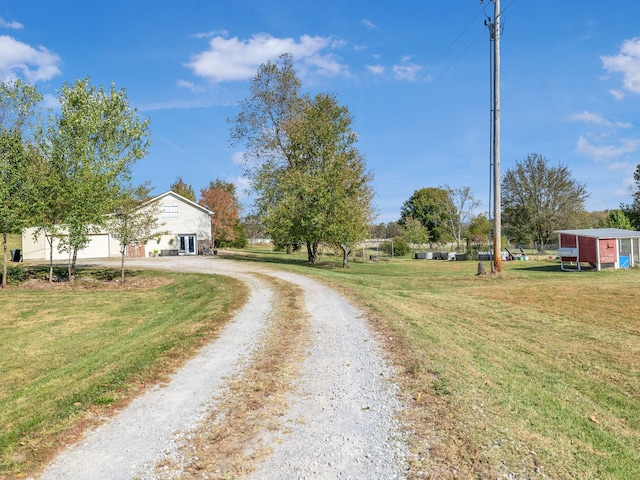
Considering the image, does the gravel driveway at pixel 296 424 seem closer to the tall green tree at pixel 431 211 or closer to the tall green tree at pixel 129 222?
the tall green tree at pixel 129 222

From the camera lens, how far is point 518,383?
6.54 metres

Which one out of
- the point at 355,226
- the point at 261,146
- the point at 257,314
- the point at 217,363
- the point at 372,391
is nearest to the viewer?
the point at 372,391

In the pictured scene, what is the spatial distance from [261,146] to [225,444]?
3189cm

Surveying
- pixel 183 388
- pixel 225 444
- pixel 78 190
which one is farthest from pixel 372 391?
pixel 78 190

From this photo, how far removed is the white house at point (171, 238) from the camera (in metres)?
36.9

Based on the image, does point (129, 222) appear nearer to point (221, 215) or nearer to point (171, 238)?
point (171, 238)

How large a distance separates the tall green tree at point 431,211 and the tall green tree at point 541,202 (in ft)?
32.6

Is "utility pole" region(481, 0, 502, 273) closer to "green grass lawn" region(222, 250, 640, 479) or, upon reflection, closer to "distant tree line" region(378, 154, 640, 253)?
"green grass lawn" region(222, 250, 640, 479)

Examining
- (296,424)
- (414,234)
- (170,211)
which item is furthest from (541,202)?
(296,424)

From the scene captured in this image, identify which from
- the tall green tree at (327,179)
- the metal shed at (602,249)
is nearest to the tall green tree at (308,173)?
the tall green tree at (327,179)

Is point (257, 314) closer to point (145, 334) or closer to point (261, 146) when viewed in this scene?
point (145, 334)

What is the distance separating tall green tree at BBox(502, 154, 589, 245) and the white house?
42.9 meters

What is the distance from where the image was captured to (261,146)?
34.4 m

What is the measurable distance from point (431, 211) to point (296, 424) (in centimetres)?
7754
